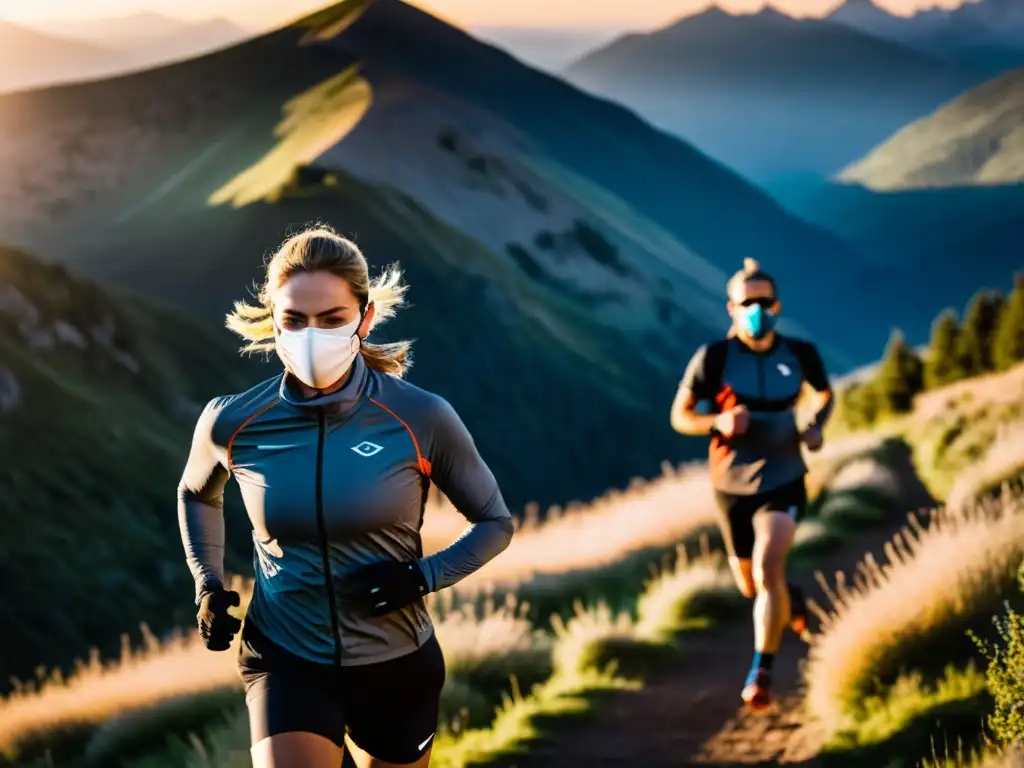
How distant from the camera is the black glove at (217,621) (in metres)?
3.56

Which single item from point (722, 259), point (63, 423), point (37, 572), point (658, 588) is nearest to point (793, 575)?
point (658, 588)

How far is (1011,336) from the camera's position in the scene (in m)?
32.9

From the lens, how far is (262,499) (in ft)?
11.4

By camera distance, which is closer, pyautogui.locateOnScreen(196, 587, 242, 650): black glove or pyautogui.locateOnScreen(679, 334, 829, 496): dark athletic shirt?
pyautogui.locateOnScreen(196, 587, 242, 650): black glove

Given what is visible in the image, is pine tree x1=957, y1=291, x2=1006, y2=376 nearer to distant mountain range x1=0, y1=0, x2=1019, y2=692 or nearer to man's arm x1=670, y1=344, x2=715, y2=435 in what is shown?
distant mountain range x1=0, y1=0, x2=1019, y2=692

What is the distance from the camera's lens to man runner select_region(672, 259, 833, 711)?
22.3 feet

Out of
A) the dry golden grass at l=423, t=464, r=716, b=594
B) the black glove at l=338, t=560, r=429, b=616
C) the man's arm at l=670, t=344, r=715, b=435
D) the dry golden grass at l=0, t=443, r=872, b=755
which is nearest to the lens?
the black glove at l=338, t=560, r=429, b=616

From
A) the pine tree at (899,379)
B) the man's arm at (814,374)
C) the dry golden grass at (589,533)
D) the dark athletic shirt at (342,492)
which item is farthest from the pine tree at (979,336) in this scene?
the dark athletic shirt at (342,492)

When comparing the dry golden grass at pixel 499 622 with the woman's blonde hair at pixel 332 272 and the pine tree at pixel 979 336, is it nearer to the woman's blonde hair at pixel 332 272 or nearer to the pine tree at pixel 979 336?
the woman's blonde hair at pixel 332 272

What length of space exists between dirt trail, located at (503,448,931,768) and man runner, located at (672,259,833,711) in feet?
1.52

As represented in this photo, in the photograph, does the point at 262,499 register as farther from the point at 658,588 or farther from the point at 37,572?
the point at 37,572

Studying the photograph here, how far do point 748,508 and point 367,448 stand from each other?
400cm

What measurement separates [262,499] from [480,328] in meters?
80.7

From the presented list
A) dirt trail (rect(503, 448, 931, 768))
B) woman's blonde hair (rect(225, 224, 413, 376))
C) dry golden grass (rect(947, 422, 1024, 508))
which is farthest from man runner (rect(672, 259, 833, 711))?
dry golden grass (rect(947, 422, 1024, 508))
